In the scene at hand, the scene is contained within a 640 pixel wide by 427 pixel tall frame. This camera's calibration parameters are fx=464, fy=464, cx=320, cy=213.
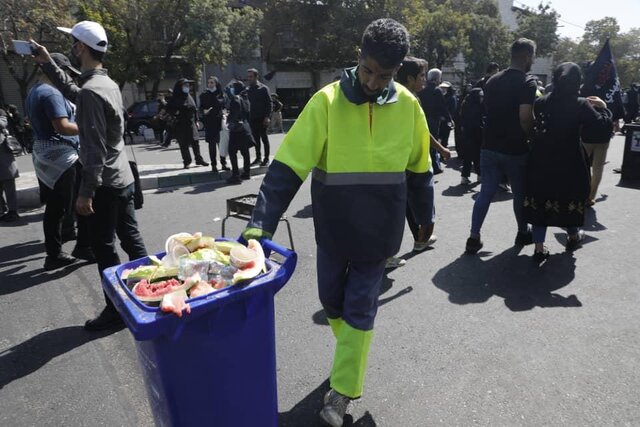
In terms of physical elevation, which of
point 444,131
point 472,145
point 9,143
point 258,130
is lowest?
point 444,131

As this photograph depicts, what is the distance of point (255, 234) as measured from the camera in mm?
2027

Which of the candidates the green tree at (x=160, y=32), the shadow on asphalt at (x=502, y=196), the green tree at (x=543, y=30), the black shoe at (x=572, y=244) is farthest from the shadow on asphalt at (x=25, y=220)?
the green tree at (x=543, y=30)

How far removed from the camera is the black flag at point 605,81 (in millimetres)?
6395

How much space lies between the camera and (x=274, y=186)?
7.06 feet

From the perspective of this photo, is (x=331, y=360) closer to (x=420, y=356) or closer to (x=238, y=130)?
(x=420, y=356)

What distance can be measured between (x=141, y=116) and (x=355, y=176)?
1792cm

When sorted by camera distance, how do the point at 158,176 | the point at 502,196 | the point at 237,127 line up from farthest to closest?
the point at 158,176
the point at 237,127
the point at 502,196

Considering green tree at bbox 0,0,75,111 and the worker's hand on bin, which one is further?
green tree at bbox 0,0,75,111

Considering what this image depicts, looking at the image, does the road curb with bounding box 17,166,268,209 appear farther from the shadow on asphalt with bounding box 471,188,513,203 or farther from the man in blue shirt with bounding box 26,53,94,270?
the shadow on asphalt with bounding box 471,188,513,203

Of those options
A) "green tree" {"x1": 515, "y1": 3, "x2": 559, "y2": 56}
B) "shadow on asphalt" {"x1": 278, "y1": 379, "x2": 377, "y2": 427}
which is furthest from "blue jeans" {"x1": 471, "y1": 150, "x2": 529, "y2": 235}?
"green tree" {"x1": 515, "y1": 3, "x2": 559, "y2": 56}

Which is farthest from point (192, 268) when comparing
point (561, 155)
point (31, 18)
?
point (31, 18)

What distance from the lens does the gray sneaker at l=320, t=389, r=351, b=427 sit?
7.45 ft

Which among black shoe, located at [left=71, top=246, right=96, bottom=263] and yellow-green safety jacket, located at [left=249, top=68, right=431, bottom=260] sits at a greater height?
yellow-green safety jacket, located at [left=249, top=68, right=431, bottom=260]

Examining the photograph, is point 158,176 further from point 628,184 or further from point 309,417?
point 628,184
